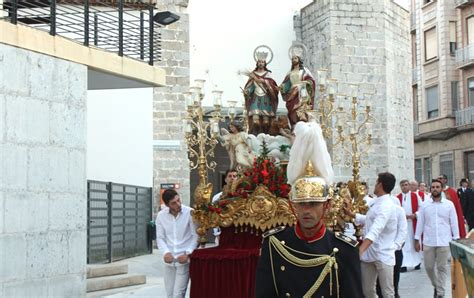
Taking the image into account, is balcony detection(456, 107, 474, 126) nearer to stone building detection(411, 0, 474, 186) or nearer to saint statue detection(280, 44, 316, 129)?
stone building detection(411, 0, 474, 186)

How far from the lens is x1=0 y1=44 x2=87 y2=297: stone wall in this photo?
10.1 meters

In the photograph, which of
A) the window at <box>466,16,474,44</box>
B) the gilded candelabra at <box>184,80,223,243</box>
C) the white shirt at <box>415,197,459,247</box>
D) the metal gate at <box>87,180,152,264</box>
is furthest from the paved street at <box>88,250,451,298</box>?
the window at <box>466,16,474,44</box>

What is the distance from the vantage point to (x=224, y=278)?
32.2ft

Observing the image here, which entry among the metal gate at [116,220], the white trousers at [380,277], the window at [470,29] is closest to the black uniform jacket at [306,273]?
the white trousers at [380,277]

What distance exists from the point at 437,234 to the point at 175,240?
4.10 m

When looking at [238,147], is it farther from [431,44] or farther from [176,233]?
[431,44]

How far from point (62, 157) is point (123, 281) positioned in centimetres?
392

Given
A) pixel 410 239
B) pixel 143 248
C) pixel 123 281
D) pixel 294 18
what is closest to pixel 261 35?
pixel 294 18

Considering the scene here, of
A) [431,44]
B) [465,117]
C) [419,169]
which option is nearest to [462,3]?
[431,44]

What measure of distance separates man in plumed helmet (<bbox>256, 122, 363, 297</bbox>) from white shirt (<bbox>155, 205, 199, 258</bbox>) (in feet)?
18.4

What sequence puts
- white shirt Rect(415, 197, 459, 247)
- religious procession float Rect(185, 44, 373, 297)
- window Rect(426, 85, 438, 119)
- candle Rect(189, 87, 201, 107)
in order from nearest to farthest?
religious procession float Rect(185, 44, 373, 297) < candle Rect(189, 87, 201, 107) < white shirt Rect(415, 197, 459, 247) < window Rect(426, 85, 438, 119)

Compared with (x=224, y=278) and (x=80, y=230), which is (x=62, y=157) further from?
(x=224, y=278)

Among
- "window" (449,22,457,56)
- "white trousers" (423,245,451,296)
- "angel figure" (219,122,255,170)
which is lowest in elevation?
"white trousers" (423,245,451,296)

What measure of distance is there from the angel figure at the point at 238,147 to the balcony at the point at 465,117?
29.3 meters
